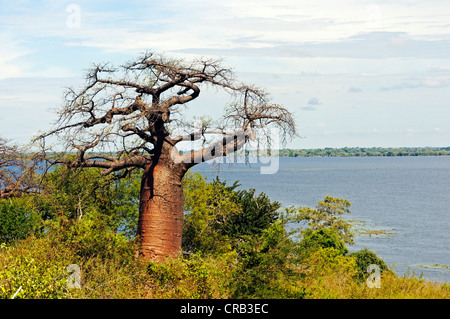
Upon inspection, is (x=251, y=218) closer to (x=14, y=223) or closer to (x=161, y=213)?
(x=14, y=223)

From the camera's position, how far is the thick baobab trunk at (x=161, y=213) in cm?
1280

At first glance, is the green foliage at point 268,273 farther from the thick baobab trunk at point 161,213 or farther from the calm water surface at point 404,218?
the calm water surface at point 404,218

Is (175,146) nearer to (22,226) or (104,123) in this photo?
(104,123)

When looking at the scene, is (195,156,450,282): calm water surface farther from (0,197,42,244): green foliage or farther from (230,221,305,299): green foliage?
(0,197,42,244): green foliage

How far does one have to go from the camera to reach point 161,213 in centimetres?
1281

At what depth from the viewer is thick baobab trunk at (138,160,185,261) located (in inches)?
504

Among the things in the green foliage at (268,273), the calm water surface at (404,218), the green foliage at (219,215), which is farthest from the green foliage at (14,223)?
the green foliage at (268,273)

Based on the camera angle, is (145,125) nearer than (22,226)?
Yes

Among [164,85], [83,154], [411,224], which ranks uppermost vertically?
[164,85]

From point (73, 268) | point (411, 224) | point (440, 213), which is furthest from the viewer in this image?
point (440, 213)

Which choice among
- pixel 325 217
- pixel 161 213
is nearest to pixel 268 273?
pixel 161 213
